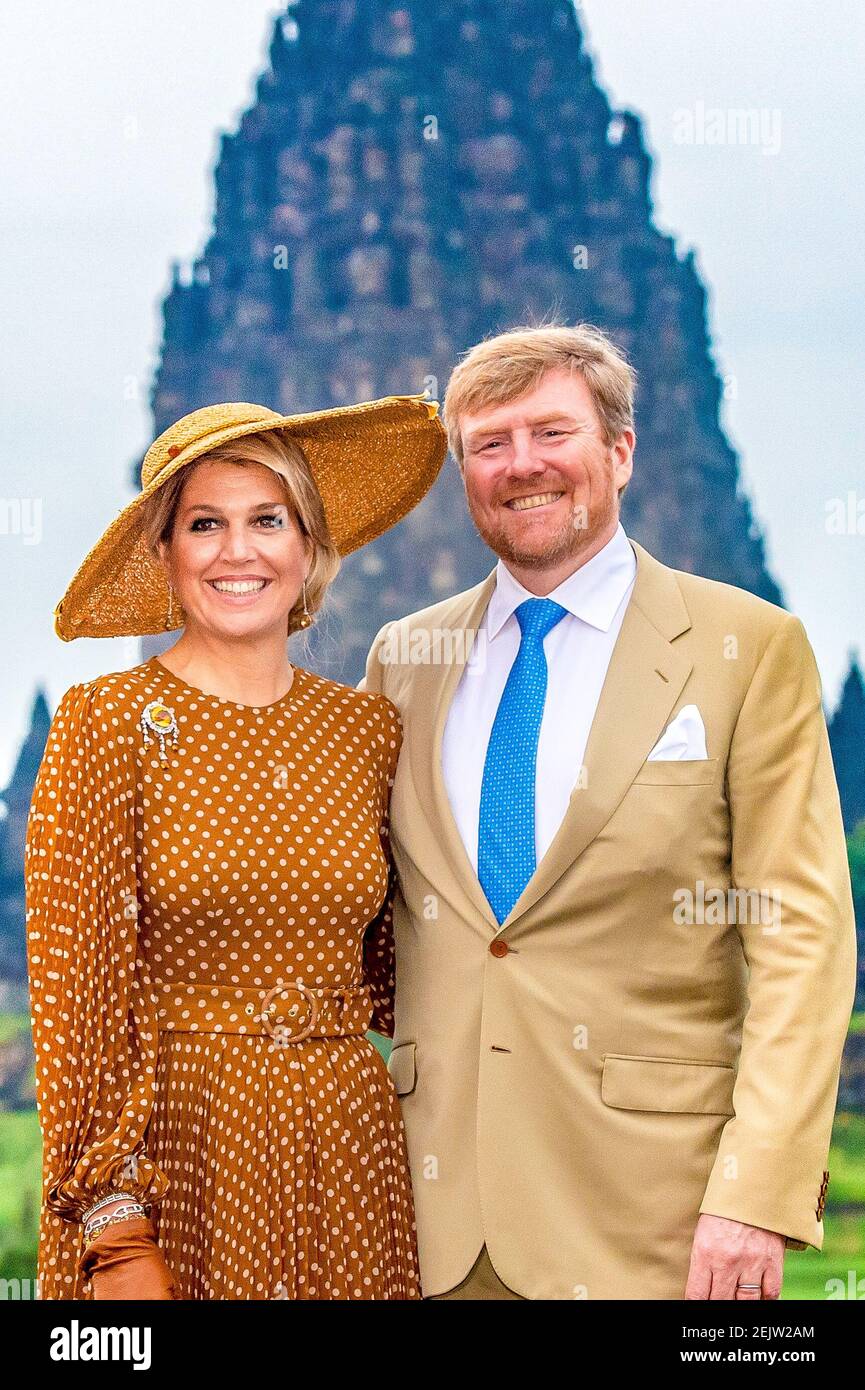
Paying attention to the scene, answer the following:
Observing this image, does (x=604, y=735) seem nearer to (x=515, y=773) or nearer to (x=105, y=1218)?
(x=515, y=773)

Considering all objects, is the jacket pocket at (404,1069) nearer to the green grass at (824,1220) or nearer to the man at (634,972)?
the man at (634,972)

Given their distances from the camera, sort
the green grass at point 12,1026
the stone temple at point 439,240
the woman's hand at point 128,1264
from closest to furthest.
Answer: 1. the woman's hand at point 128,1264
2. the green grass at point 12,1026
3. the stone temple at point 439,240

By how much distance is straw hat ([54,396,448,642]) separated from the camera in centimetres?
246

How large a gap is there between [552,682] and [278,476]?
0.54m

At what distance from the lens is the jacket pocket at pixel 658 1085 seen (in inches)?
93.9

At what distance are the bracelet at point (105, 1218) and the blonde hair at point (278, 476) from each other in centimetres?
97

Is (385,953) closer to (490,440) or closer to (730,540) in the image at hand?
(490,440)

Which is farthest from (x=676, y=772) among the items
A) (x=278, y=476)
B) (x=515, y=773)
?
(x=278, y=476)

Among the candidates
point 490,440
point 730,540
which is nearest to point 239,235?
point 730,540

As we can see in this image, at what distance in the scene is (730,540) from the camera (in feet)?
35.4

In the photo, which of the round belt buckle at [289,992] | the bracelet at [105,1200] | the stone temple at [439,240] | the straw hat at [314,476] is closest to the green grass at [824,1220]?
the stone temple at [439,240]

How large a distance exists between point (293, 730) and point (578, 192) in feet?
30.9

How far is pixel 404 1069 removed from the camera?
2.54 m

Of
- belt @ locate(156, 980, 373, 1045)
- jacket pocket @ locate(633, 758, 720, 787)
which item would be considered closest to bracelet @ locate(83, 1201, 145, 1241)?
belt @ locate(156, 980, 373, 1045)
